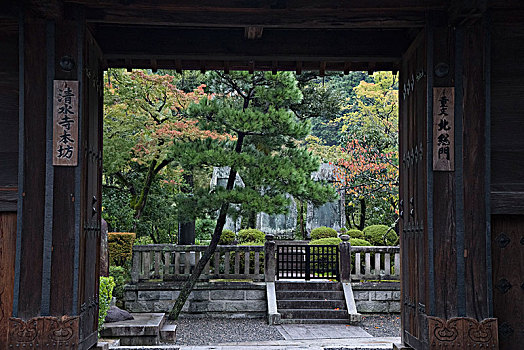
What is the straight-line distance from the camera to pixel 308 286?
14.2 m

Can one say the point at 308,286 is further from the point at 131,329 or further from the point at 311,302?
the point at 131,329

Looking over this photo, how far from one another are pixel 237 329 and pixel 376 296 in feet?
12.8

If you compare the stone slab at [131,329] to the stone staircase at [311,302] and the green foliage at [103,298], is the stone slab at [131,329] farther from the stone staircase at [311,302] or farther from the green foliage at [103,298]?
the stone staircase at [311,302]

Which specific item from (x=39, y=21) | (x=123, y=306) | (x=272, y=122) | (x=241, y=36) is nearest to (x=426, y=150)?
(x=241, y=36)

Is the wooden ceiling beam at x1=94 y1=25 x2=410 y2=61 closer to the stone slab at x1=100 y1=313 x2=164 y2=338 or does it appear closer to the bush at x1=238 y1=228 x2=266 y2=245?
the stone slab at x1=100 y1=313 x2=164 y2=338

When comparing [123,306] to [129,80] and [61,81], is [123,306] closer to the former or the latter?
[129,80]

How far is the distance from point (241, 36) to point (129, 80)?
28.9 feet

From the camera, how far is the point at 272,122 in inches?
502

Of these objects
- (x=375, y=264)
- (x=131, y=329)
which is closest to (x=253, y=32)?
(x=131, y=329)

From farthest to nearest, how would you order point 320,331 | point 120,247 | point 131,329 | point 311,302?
point 120,247 → point 311,302 → point 320,331 → point 131,329

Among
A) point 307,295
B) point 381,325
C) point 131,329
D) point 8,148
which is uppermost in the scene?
point 8,148

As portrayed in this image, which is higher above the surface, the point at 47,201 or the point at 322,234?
the point at 47,201

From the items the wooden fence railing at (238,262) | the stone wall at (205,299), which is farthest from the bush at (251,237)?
the stone wall at (205,299)

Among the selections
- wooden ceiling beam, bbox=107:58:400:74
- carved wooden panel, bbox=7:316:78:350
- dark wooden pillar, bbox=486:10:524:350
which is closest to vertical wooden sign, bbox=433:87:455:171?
dark wooden pillar, bbox=486:10:524:350
